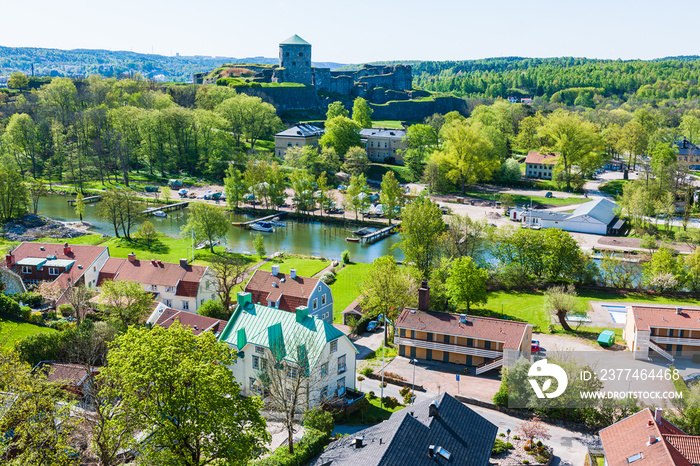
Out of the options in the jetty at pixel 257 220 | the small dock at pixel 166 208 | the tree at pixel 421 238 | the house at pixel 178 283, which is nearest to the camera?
the house at pixel 178 283

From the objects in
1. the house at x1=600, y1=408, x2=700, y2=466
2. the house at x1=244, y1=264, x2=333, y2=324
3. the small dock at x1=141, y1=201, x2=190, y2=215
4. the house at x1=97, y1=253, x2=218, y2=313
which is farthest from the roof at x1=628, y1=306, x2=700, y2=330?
the small dock at x1=141, y1=201, x2=190, y2=215

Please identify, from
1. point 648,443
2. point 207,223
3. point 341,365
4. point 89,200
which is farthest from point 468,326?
point 89,200

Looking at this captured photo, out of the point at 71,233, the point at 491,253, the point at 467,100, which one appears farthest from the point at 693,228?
the point at 467,100

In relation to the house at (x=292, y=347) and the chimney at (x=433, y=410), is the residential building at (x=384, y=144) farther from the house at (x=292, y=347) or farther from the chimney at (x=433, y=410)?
the chimney at (x=433, y=410)

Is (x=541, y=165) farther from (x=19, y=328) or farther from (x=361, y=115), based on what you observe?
(x=19, y=328)

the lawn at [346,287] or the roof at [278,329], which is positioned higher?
the roof at [278,329]

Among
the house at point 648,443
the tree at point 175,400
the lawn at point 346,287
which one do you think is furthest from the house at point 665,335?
the tree at point 175,400

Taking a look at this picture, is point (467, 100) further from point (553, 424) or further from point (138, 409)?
point (138, 409)
